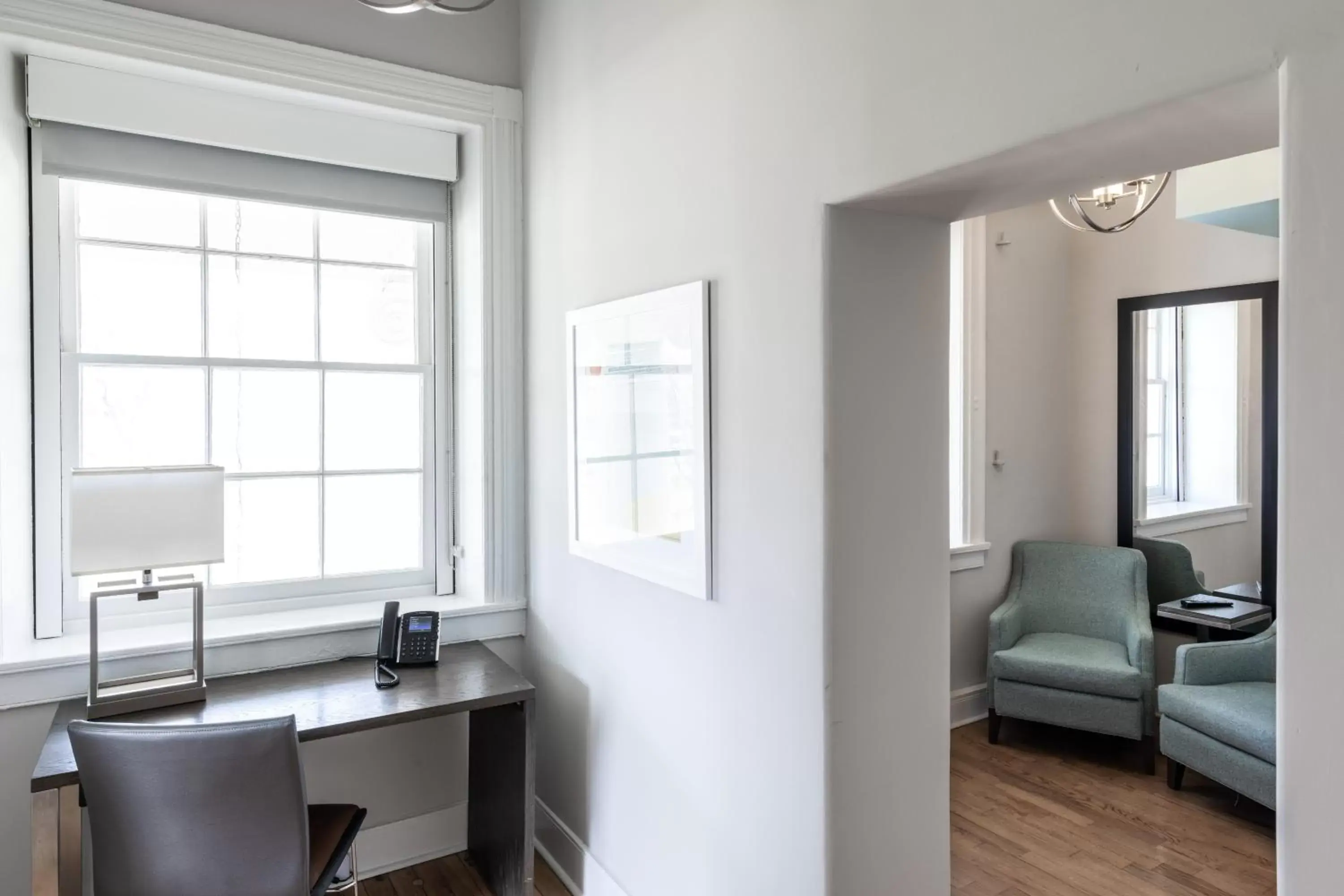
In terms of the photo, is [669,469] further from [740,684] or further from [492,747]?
[492,747]

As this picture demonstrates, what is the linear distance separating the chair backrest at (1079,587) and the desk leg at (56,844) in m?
3.62

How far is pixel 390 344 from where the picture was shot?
291cm

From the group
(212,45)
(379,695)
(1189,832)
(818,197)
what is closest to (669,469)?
(818,197)

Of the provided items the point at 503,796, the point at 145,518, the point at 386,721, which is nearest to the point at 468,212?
the point at 145,518

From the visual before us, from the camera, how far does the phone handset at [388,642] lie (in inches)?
95.2

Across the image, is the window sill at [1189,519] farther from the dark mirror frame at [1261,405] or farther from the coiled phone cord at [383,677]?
the coiled phone cord at [383,677]

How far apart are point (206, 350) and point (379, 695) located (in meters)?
1.23

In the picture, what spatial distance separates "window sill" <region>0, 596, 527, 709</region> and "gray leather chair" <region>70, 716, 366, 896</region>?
65cm

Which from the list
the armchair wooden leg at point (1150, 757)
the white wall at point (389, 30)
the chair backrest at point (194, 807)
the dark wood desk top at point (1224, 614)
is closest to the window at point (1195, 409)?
the dark wood desk top at point (1224, 614)

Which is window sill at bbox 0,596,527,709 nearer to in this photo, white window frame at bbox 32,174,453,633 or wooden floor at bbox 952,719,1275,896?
white window frame at bbox 32,174,453,633

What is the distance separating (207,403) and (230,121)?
2.78ft

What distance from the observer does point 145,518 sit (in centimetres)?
203

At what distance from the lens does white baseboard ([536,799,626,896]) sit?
2375mm

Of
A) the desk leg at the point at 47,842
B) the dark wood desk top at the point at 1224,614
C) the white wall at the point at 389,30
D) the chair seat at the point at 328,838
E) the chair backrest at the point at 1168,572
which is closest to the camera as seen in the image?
the desk leg at the point at 47,842
